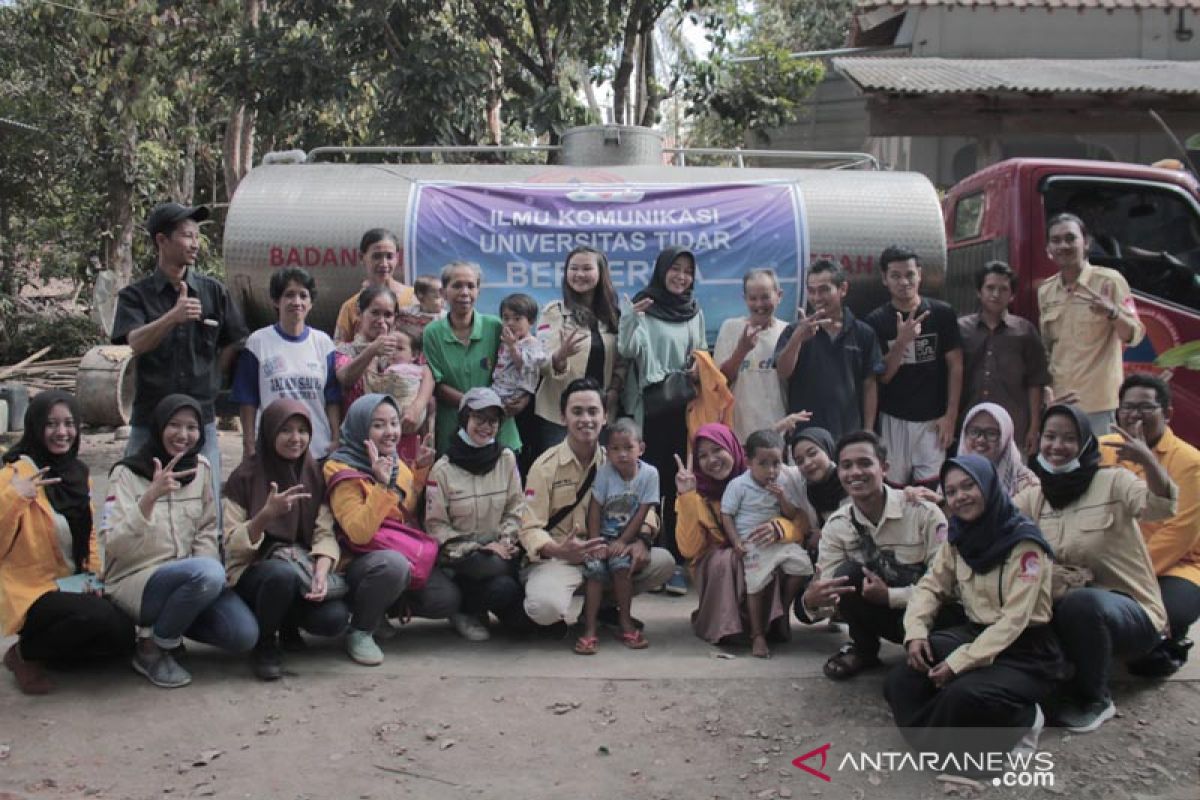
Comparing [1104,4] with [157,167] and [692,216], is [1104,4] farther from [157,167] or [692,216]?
[157,167]

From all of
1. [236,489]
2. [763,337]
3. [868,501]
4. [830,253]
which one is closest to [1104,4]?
[830,253]

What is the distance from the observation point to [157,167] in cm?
1469

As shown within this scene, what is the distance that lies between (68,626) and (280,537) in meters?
0.78

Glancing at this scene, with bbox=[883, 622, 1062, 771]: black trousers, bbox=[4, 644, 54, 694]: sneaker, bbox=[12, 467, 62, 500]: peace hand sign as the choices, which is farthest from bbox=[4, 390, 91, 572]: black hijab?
bbox=[883, 622, 1062, 771]: black trousers

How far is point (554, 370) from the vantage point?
542 centimetres

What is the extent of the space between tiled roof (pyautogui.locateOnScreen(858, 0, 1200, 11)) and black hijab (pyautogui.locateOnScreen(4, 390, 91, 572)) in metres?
11.2

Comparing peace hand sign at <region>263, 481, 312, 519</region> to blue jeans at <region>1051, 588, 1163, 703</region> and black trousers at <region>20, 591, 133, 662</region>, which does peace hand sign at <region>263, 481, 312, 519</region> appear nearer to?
black trousers at <region>20, 591, 133, 662</region>

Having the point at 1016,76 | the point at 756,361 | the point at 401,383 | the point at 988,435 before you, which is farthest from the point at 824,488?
the point at 1016,76

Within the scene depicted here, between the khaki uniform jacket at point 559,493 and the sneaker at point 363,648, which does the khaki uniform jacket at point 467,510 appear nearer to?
the khaki uniform jacket at point 559,493

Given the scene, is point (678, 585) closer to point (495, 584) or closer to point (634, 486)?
point (634, 486)

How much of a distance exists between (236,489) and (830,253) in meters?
3.50

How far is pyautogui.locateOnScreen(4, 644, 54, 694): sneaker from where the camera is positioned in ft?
13.3

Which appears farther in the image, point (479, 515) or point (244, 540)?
point (479, 515)

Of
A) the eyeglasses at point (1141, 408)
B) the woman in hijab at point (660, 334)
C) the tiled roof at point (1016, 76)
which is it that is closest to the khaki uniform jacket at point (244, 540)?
A: the woman in hijab at point (660, 334)
